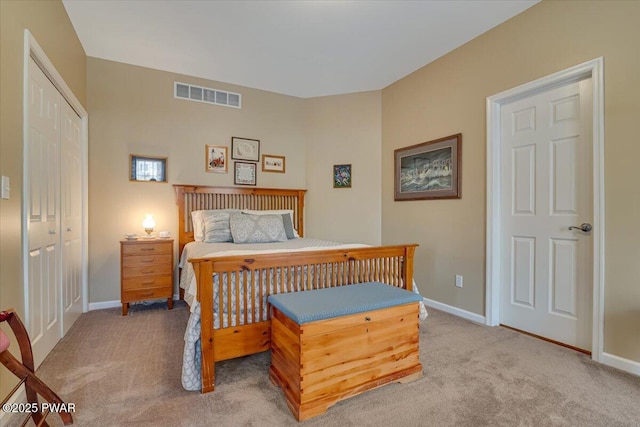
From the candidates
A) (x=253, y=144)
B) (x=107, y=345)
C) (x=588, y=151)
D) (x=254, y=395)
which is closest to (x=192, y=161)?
(x=253, y=144)

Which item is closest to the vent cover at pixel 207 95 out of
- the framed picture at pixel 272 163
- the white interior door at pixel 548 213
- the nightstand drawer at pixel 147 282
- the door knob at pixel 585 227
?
the framed picture at pixel 272 163

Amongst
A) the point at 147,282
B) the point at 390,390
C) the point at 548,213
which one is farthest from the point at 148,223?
the point at 548,213

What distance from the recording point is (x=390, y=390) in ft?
5.88

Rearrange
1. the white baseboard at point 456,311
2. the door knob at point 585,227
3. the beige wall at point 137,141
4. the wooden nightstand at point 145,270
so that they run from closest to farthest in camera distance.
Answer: the door knob at point 585,227 < the white baseboard at point 456,311 < the wooden nightstand at point 145,270 < the beige wall at point 137,141

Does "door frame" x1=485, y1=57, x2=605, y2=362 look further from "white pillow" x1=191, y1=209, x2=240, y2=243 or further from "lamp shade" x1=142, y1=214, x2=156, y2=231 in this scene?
"lamp shade" x1=142, y1=214, x2=156, y2=231

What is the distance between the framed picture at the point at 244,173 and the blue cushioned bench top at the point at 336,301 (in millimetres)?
2526

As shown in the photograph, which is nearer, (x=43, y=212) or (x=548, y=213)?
(x=43, y=212)

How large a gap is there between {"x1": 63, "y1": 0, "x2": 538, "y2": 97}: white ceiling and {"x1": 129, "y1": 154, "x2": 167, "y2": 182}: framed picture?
1.10 meters

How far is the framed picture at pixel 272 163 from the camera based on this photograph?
168 inches

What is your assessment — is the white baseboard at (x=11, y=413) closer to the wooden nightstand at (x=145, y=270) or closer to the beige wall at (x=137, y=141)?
the wooden nightstand at (x=145, y=270)

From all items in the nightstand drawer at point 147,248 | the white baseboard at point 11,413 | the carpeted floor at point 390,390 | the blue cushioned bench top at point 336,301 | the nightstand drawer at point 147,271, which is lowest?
the carpeted floor at point 390,390

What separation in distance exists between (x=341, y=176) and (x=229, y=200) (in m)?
1.61

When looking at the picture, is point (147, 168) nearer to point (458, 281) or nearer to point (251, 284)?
point (251, 284)

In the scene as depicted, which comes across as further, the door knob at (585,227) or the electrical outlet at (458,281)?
the electrical outlet at (458,281)
